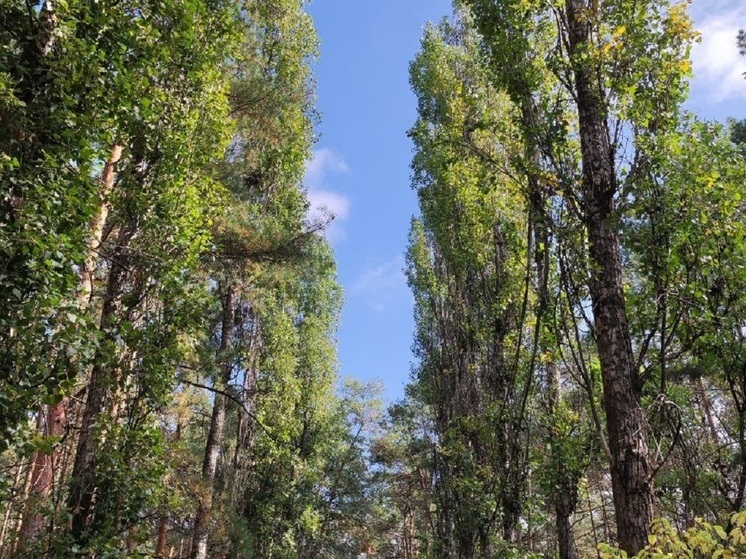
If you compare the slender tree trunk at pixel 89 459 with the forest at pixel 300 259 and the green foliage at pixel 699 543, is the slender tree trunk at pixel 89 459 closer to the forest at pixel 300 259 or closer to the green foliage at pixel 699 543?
the forest at pixel 300 259

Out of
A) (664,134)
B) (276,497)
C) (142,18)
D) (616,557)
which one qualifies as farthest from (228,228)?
(276,497)

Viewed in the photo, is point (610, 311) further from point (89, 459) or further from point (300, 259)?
point (300, 259)

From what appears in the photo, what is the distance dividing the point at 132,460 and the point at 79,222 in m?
2.71

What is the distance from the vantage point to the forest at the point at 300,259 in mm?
2820

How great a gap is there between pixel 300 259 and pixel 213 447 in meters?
3.53

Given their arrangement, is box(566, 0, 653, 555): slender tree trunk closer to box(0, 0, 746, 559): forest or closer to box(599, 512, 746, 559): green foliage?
box(0, 0, 746, 559): forest

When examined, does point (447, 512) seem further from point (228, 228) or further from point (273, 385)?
point (228, 228)

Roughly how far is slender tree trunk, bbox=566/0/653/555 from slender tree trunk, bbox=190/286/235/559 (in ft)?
20.3

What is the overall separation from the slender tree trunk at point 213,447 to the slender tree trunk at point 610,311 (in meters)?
6.19

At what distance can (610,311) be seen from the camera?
3.59 meters

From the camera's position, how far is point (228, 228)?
8.05 m

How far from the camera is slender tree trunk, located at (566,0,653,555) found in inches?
123

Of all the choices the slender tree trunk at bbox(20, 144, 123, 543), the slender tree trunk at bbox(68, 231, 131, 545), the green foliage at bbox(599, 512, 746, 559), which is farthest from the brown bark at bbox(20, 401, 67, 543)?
the green foliage at bbox(599, 512, 746, 559)

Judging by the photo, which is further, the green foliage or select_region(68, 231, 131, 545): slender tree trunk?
select_region(68, 231, 131, 545): slender tree trunk
